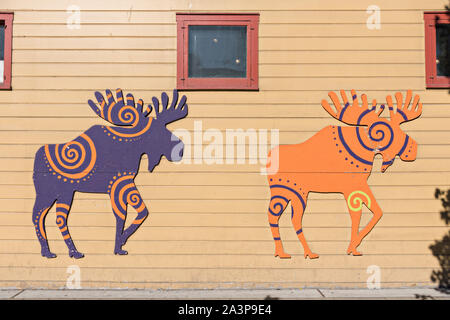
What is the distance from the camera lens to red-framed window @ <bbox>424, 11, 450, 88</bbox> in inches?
246

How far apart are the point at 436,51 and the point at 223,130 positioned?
316 centimetres

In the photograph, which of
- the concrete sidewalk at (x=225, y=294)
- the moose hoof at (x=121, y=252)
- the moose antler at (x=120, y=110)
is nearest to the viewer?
the concrete sidewalk at (x=225, y=294)

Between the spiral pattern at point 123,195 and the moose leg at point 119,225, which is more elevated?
the spiral pattern at point 123,195

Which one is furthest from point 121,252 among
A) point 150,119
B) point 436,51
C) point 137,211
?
point 436,51

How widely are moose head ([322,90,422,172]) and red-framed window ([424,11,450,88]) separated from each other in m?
0.37

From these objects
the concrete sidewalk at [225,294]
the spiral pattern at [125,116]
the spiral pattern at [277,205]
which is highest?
the spiral pattern at [125,116]

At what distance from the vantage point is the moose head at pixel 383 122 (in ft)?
20.4

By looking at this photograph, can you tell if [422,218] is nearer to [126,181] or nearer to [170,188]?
[170,188]

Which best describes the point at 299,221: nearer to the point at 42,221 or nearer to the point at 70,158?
the point at 70,158

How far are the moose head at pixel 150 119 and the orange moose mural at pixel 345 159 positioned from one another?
1375mm

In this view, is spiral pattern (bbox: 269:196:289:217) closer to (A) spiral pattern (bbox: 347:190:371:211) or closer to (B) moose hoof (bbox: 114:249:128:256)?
(A) spiral pattern (bbox: 347:190:371:211)

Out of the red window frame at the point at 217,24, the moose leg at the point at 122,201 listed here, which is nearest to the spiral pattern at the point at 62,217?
the moose leg at the point at 122,201

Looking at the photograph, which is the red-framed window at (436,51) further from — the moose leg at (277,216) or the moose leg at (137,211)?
the moose leg at (137,211)

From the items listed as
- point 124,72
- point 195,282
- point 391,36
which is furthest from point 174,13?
point 195,282
